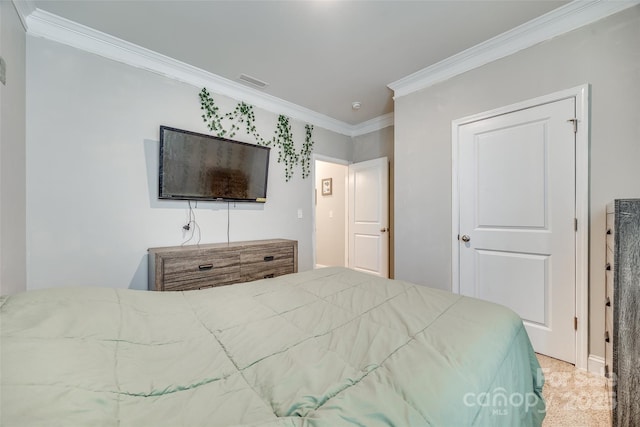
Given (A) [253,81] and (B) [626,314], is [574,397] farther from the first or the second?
(A) [253,81]

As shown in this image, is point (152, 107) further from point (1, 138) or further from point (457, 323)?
point (457, 323)

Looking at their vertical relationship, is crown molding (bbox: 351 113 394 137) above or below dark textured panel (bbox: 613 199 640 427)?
above

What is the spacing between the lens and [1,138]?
5.14 feet

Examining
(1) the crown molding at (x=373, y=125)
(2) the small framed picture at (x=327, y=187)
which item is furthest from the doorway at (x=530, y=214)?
(2) the small framed picture at (x=327, y=187)

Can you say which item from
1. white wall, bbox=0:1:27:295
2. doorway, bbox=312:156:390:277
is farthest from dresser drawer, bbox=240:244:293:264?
white wall, bbox=0:1:27:295

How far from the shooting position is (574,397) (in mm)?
1666

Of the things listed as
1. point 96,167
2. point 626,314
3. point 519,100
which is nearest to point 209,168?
point 96,167

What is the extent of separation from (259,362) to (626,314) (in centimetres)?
188

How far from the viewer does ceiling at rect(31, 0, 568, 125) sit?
1905 mm

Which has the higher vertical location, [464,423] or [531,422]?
[464,423]

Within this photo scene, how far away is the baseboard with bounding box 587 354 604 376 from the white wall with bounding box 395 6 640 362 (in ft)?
0.14

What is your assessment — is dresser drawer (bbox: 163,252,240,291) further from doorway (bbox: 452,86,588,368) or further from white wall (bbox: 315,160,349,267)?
white wall (bbox: 315,160,349,267)

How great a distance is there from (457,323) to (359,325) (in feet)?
1.33

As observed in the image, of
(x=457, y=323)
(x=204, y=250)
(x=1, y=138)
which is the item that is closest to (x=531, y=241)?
(x=457, y=323)
